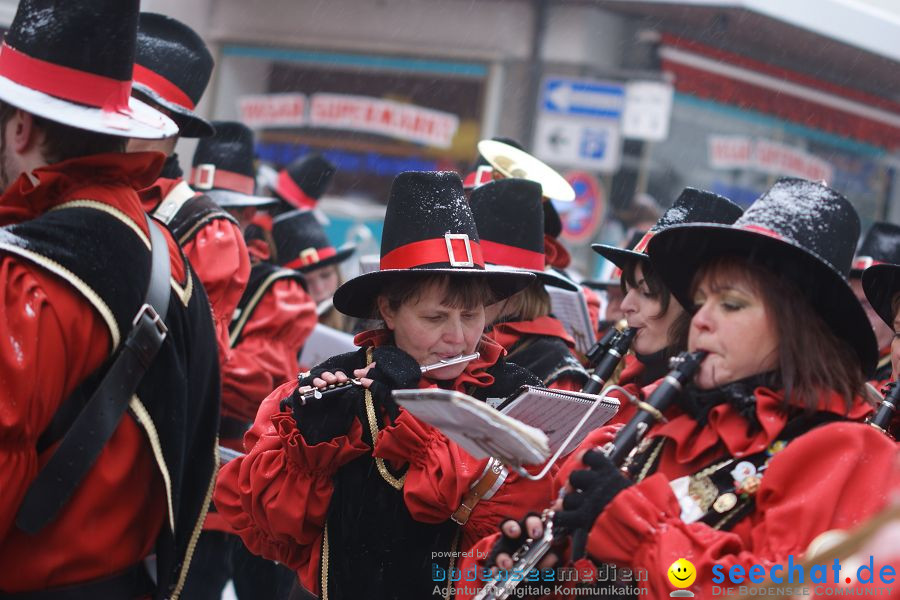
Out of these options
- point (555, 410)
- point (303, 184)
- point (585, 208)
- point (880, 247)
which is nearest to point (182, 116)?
point (555, 410)

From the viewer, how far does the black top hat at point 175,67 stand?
4898 mm

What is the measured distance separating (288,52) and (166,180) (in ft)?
39.0

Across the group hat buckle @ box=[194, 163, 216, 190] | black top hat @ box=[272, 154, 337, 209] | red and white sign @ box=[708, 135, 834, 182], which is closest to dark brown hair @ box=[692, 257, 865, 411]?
hat buckle @ box=[194, 163, 216, 190]

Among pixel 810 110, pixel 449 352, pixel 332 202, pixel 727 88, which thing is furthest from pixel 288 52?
pixel 449 352

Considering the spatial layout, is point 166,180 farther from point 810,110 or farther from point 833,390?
Result: point 810,110

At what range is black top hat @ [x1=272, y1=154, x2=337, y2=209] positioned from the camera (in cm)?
881

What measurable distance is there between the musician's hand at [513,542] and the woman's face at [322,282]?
5052 mm

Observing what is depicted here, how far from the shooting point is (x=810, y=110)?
18453 millimetres

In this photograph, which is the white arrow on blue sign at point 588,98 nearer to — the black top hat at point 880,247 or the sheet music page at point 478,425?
the black top hat at point 880,247

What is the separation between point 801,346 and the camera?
2521 mm

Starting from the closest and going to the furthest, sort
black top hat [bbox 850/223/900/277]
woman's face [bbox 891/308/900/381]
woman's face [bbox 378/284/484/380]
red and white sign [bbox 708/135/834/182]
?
woman's face [bbox 378/284/484/380] → woman's face [bbox 891/308/900/381] → black top hat [bbox 850/223/900/277] → red and white sign [bbox 708/135/834/182]

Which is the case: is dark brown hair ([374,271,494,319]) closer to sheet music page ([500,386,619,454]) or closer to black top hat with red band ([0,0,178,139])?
sheet music page ([500,386,619,454])

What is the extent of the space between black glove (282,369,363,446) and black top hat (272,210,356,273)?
4.19 meters

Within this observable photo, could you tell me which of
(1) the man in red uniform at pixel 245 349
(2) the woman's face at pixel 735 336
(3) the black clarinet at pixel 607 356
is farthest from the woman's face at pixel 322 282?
(2) the woman's face at pixel 735 336
